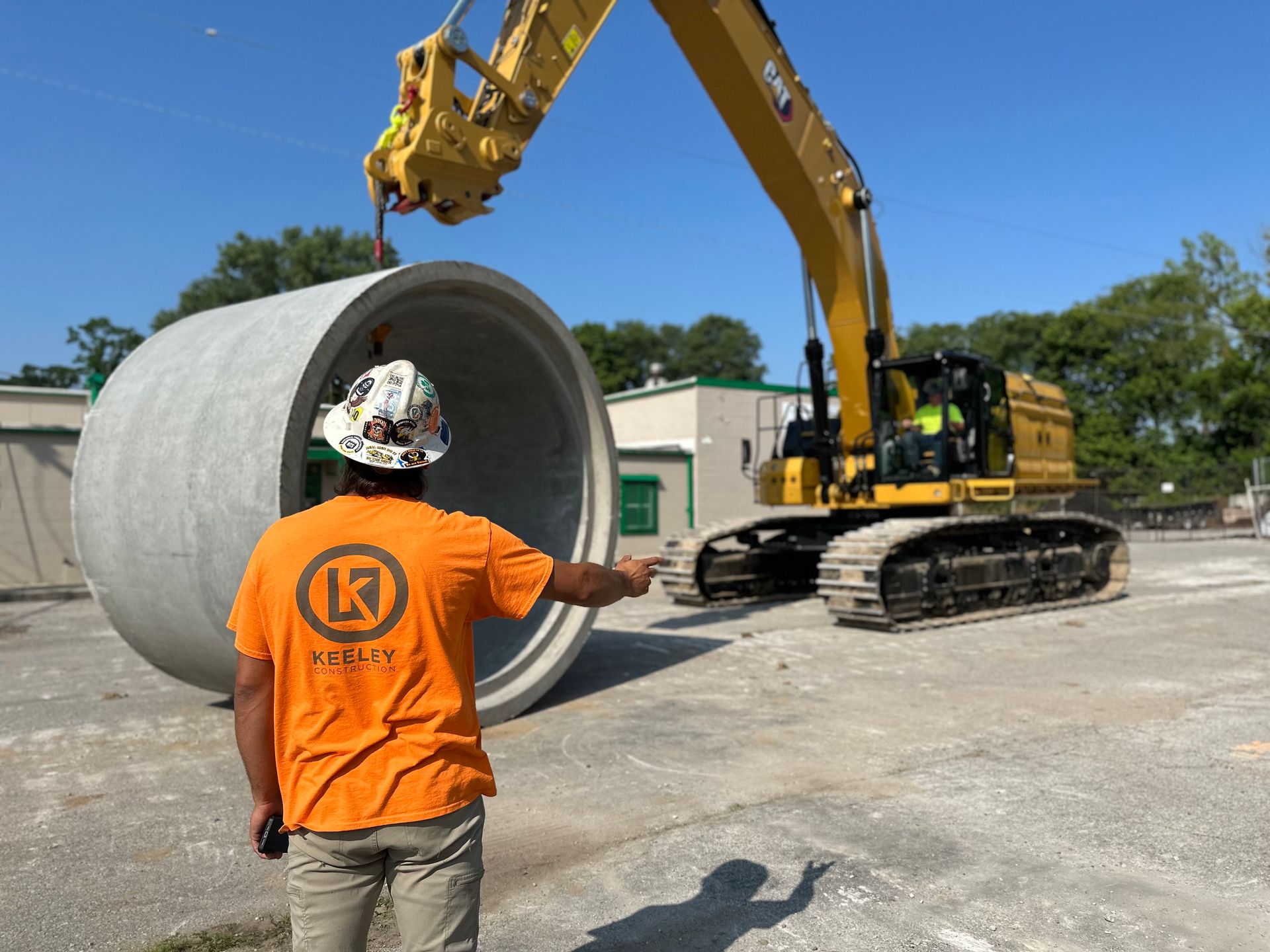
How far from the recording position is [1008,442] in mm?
12531

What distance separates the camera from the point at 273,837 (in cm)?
230

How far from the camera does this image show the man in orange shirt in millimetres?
2133

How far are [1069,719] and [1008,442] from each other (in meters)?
6.69

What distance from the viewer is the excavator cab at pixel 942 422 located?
11.8 m

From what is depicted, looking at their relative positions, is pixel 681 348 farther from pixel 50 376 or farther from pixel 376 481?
pixel 376 481

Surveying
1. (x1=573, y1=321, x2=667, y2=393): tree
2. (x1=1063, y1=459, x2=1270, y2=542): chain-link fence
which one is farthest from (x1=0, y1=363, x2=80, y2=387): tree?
(x1=1063, y1=459, x2=1270, y2=542): chain-link fence

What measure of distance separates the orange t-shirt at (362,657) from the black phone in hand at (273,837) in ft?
0.39

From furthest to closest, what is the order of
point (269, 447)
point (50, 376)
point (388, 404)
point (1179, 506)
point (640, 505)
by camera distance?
point (50, 376), point (1179, 506), point (640, 505), point (269, 447), point (388, 404)

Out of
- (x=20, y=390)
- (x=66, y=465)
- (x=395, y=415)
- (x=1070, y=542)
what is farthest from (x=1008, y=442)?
(x=20, y=390)

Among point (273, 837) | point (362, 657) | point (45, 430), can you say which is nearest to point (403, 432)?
point (362, 657)

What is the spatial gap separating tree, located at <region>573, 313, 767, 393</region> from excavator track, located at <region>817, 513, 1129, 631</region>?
54.7 m

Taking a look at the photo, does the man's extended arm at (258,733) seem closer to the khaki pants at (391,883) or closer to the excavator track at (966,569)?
the khaki pants at (391,883)

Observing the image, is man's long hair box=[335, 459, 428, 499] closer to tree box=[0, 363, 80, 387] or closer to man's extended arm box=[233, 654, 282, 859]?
man's extended arm box=[233, 654, 282, 859]

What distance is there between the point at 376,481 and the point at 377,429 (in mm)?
126
